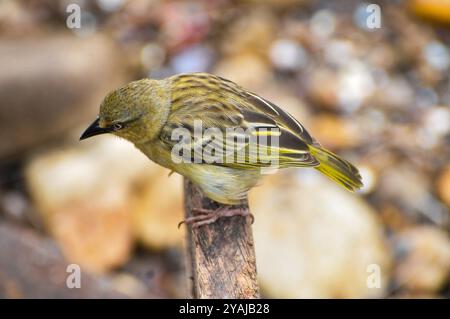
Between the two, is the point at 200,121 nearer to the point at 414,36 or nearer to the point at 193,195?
the point at 193,195

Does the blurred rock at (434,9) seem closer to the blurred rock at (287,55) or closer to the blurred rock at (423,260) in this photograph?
the blurred rock at (287,55)

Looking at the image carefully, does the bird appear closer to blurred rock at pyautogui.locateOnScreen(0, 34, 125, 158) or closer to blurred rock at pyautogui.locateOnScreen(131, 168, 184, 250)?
blurred rock at pyautogui.locateOnScreen(131, 168, 184, 250)

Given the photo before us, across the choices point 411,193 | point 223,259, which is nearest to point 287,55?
point 411,193

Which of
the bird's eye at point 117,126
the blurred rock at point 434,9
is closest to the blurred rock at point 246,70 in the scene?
the blurred rock at point 434,9

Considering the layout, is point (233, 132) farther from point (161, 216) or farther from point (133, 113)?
point (161, 216)

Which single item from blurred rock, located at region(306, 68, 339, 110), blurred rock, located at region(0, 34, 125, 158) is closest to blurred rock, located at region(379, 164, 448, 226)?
blurred rock, located at region(306, 68, 339, 110)
